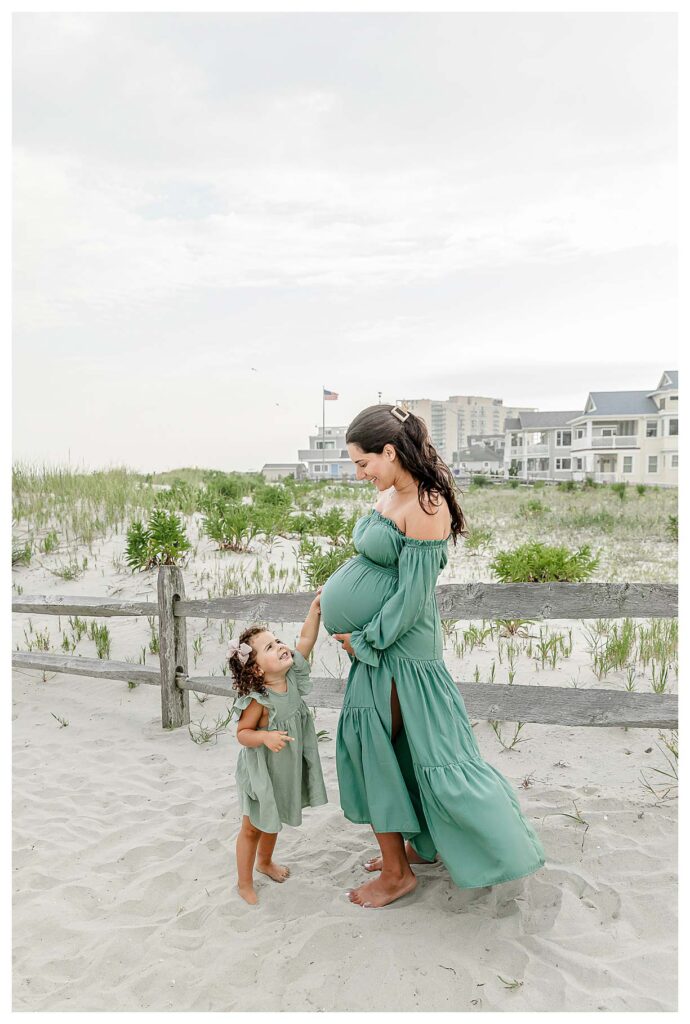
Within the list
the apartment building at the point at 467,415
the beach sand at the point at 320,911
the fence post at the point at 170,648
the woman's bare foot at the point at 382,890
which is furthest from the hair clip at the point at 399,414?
the apartment building at the point at 467,415

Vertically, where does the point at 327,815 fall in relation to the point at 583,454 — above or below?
below

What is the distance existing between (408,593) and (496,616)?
6.91 feet

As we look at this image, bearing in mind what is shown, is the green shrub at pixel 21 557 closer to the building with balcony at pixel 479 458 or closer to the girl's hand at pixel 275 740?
the girl's hand at pixel 275 740

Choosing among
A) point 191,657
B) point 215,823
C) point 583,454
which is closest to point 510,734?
point 215,823

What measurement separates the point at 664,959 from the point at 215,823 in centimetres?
254

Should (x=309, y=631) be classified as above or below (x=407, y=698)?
above

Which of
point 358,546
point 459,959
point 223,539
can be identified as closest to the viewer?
point 459,959

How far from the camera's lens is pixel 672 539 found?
46.5ft

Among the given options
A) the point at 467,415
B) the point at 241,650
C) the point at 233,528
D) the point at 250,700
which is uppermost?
the point at 467,415

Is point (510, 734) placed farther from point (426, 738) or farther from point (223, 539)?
point (223, 539)

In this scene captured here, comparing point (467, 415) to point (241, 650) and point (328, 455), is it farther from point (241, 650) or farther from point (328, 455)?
point (241, 650)

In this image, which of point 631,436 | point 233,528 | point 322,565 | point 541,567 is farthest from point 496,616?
point 631,436

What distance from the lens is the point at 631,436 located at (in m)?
48.1

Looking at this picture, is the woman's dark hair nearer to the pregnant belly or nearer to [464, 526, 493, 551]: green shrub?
the pregnant belly
